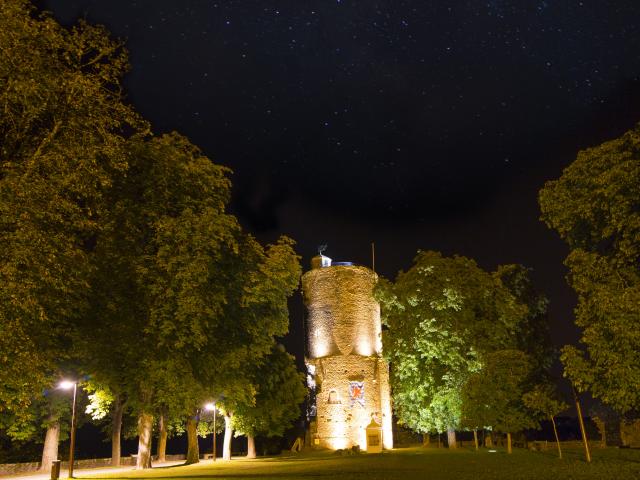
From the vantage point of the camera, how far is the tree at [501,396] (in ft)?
106

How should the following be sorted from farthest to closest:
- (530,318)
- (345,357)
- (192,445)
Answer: (345,357) < (530,318) < (192,445)

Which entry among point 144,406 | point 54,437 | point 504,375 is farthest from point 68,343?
point 504,375

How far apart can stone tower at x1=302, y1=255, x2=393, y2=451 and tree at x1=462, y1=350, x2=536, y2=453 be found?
12919mm

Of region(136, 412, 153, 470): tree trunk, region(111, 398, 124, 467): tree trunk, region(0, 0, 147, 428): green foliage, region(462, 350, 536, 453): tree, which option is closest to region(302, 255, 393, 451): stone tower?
region(462, 350, 536, 453): tree

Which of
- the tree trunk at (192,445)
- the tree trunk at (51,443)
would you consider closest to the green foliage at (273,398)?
the tree trunk at (192,445)

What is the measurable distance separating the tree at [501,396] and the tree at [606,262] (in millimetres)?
12680

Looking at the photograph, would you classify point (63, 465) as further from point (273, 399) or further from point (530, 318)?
point (530, 318)

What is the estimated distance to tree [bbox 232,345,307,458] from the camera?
132 feet

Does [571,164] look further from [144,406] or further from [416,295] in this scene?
[416,295]

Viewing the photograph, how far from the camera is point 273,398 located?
145 feet

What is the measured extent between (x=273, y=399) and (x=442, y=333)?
13334 millimetres

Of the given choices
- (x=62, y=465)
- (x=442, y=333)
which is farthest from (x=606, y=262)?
(x=62, y=465)

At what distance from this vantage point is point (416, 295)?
4422cm

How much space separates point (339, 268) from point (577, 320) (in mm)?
30302
